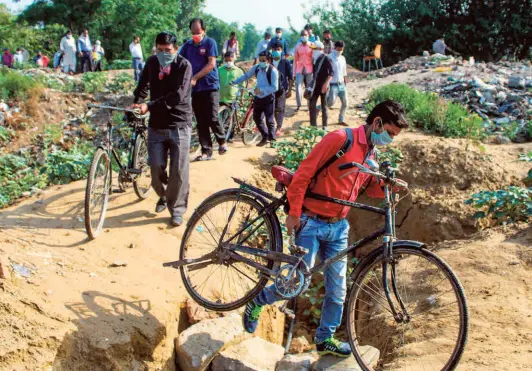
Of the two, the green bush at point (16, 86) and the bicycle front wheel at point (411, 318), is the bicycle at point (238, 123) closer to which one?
the bicycle front wheel at point (411, 318)

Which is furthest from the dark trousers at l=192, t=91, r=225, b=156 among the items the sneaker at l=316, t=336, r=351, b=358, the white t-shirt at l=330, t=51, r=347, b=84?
the sneaker at l=316, t=336, r=351, b=358

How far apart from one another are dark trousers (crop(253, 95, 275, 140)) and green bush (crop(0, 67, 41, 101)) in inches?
347

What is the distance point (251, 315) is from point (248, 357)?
37 centimetres

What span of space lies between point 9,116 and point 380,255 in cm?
1326

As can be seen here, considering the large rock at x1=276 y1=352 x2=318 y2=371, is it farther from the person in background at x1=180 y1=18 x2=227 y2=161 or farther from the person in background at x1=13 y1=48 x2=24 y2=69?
the person in background at x1=13 y1=48 x2=24 y2=69

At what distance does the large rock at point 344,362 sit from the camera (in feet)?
12.5

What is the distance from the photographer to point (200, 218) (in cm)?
431

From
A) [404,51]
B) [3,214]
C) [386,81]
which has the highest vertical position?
[404,51]

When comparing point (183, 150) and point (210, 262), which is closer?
point (210, 262)

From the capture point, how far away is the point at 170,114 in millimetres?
5641

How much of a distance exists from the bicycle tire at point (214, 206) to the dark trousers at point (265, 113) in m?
5.17

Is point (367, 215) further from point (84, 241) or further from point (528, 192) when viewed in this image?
point (84, 241)

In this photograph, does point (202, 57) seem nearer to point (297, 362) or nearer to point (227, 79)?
point (227, 79)

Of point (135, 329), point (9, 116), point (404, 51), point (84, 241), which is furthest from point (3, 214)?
point (404, 51)
